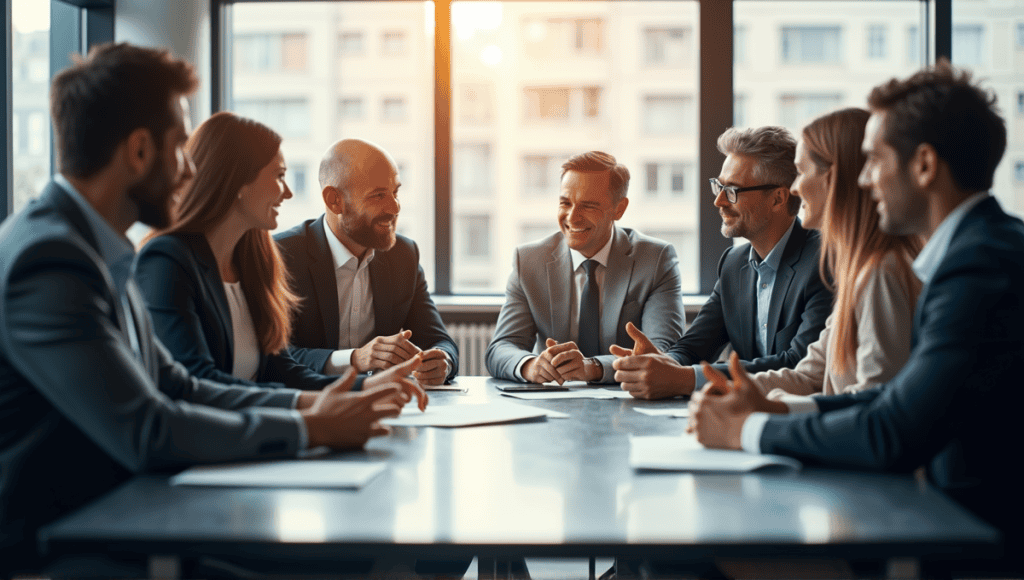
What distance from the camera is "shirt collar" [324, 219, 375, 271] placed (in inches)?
119

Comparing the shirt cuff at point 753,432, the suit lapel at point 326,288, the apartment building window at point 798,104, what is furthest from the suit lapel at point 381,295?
the apartment building window at point 798,104

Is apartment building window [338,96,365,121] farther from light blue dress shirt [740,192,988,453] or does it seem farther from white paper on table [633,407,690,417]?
light blue dress shirt [740,192,988,453]

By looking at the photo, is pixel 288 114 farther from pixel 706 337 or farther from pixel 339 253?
pixel 706 337

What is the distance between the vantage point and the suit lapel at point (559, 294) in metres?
3.07

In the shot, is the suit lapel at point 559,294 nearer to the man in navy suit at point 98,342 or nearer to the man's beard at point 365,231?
the man's beard at point 365,231

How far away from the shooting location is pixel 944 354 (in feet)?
4.01

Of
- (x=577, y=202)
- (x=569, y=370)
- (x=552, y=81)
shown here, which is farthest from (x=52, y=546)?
(x=552, y=81)

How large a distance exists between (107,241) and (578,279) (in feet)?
6.58

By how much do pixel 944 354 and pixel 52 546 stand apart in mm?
1266

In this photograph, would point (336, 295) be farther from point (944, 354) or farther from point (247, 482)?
point (944, 354)

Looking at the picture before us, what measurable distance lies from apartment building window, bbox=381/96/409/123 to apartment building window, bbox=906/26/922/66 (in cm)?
314

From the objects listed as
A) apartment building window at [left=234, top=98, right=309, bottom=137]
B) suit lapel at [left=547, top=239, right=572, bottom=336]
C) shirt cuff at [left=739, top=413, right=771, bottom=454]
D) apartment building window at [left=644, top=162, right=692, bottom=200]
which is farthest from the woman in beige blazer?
apartment building window at [left=234, top=98, right=309, bottom=137]

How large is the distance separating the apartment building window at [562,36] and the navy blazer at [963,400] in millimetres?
4065

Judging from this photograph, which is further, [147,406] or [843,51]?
[843,51]
